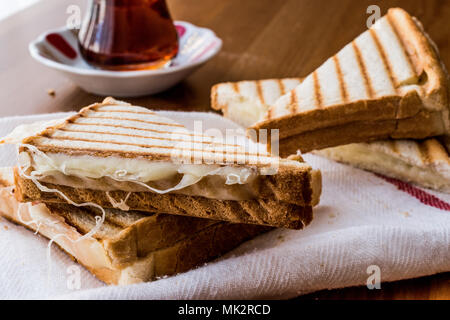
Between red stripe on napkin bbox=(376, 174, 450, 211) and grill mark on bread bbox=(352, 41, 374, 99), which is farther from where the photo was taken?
grill mark on bread bbox=(352, 41, 374, 99)

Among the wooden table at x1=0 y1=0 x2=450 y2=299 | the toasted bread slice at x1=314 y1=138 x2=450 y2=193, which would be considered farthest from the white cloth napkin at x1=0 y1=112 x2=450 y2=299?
the wooden table at x1=0 y1=0 x2=450 y2=299

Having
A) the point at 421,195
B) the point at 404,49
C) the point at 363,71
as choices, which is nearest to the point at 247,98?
the point at 363,71

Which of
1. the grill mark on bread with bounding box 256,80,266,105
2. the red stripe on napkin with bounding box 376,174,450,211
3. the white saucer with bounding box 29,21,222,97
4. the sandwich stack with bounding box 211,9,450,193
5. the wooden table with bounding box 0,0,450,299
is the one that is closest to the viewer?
the red stripe on napkin with bounding box 376,174,450,211

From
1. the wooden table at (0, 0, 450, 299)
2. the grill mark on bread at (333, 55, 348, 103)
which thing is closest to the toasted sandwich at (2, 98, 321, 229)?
the grill mark on bread at (333, 55, 348, 103)

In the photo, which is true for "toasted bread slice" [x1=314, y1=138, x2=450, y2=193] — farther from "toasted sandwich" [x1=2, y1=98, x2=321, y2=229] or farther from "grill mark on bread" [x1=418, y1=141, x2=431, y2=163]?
"toasted sandwich" [x1=2, y1=98, x2=321, y2=229]

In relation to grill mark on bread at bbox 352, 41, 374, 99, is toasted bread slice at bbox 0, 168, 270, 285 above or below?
above

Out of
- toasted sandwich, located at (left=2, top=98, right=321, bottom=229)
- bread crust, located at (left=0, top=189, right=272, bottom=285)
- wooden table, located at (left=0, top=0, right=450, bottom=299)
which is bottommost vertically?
wooden table, located at (left=0, top=0, right=450, bottom=299)

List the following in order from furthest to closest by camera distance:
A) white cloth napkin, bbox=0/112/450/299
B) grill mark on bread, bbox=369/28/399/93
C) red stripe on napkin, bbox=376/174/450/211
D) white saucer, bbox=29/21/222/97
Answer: white saucer, bbox=29/21/222/97
grill mark on bread, bbox=369/28/399/93
red stripe on napkin, bbox=376/174/450/211
white cloth napkin, bbox=0/112/450/299
